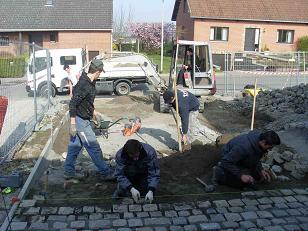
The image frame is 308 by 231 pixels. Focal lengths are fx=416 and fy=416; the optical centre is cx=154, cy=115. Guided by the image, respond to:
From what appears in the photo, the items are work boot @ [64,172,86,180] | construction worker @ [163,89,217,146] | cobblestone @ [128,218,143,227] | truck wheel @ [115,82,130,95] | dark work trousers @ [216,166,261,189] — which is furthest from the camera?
truck wheel @ [115,82,130,95]

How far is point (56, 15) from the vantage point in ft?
112

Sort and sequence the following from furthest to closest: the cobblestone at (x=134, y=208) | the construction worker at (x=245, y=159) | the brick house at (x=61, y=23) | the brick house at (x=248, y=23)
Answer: the brick house at (x=248, y=23), the brick house at (x=61, y=23), the construction worker at (x=245, y=159), the cobblestone at (x=134, y=208)

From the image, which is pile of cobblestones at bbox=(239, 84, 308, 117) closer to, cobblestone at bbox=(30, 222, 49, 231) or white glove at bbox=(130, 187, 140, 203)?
white glove at bbox=(130, 187, 140, 203)

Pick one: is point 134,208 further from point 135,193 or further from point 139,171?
point 139,171

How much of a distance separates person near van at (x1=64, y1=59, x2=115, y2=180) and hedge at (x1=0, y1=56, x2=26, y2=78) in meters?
2.39

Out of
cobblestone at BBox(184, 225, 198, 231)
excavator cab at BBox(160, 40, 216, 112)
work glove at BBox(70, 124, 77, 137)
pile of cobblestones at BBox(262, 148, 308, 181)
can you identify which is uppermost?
excavator cab at BBox(160, 40, 216, 112)

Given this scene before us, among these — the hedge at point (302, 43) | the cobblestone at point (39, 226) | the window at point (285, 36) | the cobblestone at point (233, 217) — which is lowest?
the cobblestone at point (39, 226)

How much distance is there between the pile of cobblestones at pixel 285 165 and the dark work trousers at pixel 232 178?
2.00 feet

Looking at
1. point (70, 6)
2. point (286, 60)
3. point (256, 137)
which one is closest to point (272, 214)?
point (256, 137)

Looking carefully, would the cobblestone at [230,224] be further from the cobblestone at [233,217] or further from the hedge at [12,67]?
the hedge at [12,67]

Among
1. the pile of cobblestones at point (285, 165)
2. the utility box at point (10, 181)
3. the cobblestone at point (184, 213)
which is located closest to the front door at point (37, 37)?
the utility box at point (10, 181)

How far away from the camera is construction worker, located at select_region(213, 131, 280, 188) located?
610 cm

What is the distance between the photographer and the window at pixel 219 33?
35.6m

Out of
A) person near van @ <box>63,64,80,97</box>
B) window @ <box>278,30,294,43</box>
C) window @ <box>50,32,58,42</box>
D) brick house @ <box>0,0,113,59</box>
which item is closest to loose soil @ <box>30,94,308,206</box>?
person near van @ <box>63,64,80,97</box>
